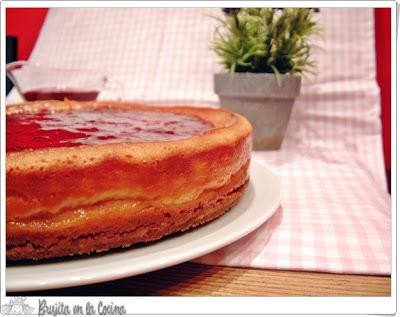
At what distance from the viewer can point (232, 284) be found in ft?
1.83

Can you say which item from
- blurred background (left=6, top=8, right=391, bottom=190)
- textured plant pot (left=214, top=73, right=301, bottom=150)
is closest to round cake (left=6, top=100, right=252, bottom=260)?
textured plant pot (left=214, top=73, right=301, bottom=150)

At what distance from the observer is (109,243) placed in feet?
1.73

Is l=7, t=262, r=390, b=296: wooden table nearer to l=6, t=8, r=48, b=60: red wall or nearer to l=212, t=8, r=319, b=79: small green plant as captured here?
Answer: l=212, t=8, r=319, b=79: small green plant

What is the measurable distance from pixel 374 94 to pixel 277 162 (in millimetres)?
532

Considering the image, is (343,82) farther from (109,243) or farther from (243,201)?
(109,243)

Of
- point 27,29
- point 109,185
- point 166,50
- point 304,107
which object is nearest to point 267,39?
point 304,107

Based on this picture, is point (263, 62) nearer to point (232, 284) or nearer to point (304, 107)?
point (304, 107)

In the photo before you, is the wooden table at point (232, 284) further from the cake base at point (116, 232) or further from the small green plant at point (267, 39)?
the small green plant at point (267, 39)

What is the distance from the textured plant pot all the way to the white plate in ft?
1.80

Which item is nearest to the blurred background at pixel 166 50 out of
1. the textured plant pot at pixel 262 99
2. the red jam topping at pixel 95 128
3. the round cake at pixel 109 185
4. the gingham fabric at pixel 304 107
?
the gingham fabric at pixel 304 107

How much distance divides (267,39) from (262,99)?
0.16 metres

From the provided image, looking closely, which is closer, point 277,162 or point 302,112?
point 277,162

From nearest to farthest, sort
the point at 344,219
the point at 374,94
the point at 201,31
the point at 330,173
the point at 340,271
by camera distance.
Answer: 1. the point at 340,271
2. the point at 344,219
3. the point at 330,173
4. the point at 374,94
5. the point at 201,31
